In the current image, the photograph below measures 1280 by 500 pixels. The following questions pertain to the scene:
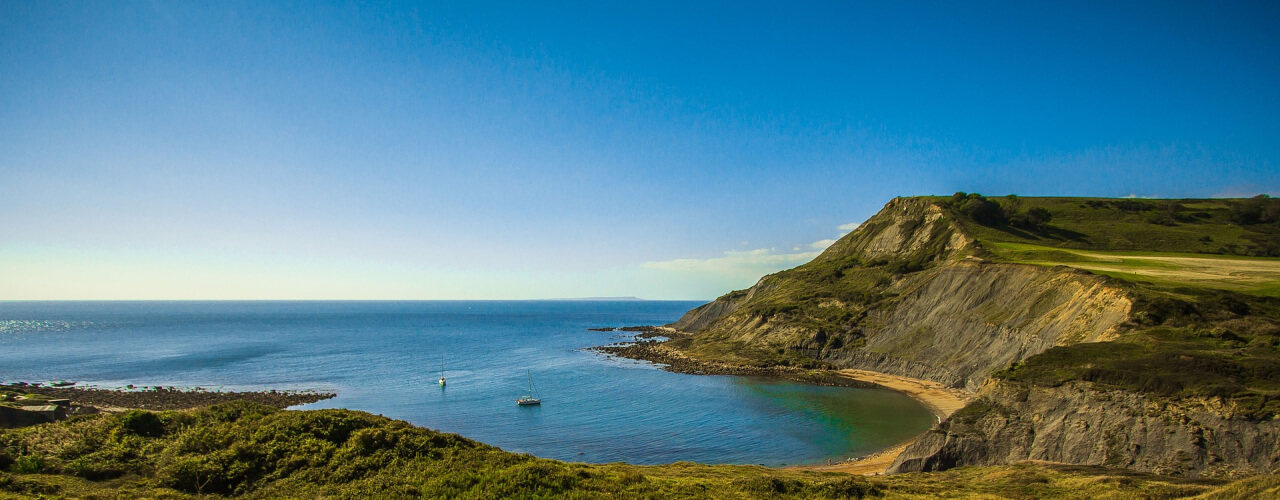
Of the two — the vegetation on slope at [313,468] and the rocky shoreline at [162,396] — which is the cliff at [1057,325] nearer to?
the vegetation on slope at [313,468]

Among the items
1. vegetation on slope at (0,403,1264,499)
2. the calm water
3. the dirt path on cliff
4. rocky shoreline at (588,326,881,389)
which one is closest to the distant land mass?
vegetation on slope at (0,403,1264,499)

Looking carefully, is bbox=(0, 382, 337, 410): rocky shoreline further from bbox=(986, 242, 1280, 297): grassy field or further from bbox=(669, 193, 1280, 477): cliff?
bbox=(986, 242, 1280, 297): grassy field

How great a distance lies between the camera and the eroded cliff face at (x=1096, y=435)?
92.9 feet

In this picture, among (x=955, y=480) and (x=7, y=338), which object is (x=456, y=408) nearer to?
(x=955, y=480)

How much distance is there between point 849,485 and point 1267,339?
3825cm

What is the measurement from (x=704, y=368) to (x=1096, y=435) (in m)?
61.5

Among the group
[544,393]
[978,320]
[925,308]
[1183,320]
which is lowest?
[544,393]

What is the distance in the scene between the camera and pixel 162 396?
66000 millimetres

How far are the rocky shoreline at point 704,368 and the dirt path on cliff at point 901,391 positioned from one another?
2.82 metres

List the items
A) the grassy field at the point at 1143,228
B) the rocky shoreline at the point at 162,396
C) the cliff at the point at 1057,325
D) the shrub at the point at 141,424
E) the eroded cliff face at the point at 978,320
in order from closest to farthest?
the shrub at the point at 141,424, the cliff at the point at 1057,325, the eroded cliff face at the point at 978,320, the rocky shoreline at the point at 162,396, the grassy field at the point at 1143,228

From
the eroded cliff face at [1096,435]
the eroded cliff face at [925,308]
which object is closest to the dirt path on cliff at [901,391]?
the eroded cliff face at [925,308]

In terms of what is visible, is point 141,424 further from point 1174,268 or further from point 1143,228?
point 1143,228

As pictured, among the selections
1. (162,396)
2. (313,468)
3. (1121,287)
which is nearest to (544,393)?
(162,396)

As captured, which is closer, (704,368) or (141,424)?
(141,424)
